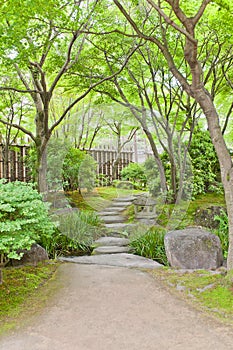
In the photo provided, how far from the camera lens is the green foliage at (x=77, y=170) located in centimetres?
677

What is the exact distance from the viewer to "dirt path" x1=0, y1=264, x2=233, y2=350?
2.61 m

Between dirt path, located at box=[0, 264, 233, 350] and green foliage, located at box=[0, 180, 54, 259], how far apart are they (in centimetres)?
73

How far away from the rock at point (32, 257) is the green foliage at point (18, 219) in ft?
3.36

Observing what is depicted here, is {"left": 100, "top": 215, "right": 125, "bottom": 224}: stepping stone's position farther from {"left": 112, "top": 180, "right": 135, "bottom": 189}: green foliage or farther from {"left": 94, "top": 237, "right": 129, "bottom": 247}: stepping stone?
{"left": 112, "top": 180, "right": 135, "bottom": 189}: green foliage

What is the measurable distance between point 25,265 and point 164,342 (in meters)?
2.74

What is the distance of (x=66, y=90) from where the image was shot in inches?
299

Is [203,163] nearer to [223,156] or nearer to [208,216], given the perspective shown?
[208,216]

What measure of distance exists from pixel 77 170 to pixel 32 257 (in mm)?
2423

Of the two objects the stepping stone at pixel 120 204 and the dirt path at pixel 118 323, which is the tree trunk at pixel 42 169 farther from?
the dirt path at pixel 118 323

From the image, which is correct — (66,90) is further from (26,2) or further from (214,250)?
Answer: (214,250)

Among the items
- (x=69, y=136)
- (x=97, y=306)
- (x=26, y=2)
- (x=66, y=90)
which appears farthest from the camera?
(x=66, y=90)

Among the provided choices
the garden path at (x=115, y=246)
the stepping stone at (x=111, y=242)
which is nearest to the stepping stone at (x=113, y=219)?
the garden path at (x=115, y=246)

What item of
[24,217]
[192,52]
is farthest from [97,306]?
[192,52]

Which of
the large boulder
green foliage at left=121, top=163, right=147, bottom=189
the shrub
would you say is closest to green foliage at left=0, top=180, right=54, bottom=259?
the shrub
